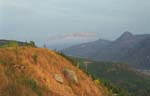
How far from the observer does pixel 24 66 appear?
87.5 ft

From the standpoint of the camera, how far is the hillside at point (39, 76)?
23.4m

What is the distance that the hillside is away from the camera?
2336 centimetres

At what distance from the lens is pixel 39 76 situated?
87.5ft

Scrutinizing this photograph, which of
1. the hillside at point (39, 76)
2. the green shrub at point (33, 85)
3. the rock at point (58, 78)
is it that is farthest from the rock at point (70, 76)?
the green shrub at point (33, 85)

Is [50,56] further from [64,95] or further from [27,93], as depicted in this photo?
[27,93]

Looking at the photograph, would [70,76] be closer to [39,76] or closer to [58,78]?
[58,78]

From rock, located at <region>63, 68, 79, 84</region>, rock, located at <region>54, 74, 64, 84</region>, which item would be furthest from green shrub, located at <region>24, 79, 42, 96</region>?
rock, located at <region>63, 68, 79, 84</region>

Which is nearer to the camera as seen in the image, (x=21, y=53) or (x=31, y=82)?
(x=31, y=82)

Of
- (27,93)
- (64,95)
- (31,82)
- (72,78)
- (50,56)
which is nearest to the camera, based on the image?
(27,93)

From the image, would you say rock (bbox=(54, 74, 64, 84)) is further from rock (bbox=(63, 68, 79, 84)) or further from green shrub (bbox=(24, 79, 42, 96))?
green shrub (bbox=(24, 79, 42, 96))

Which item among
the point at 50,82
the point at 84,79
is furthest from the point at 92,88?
the point at 50,82

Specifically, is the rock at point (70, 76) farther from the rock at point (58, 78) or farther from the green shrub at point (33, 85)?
the green shrub at point (33, 85)

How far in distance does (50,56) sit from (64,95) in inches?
289

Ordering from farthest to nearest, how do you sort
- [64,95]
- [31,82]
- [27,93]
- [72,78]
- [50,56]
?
[50,56]
[72,78]
[64,95]
[31,82]
[27,93]
